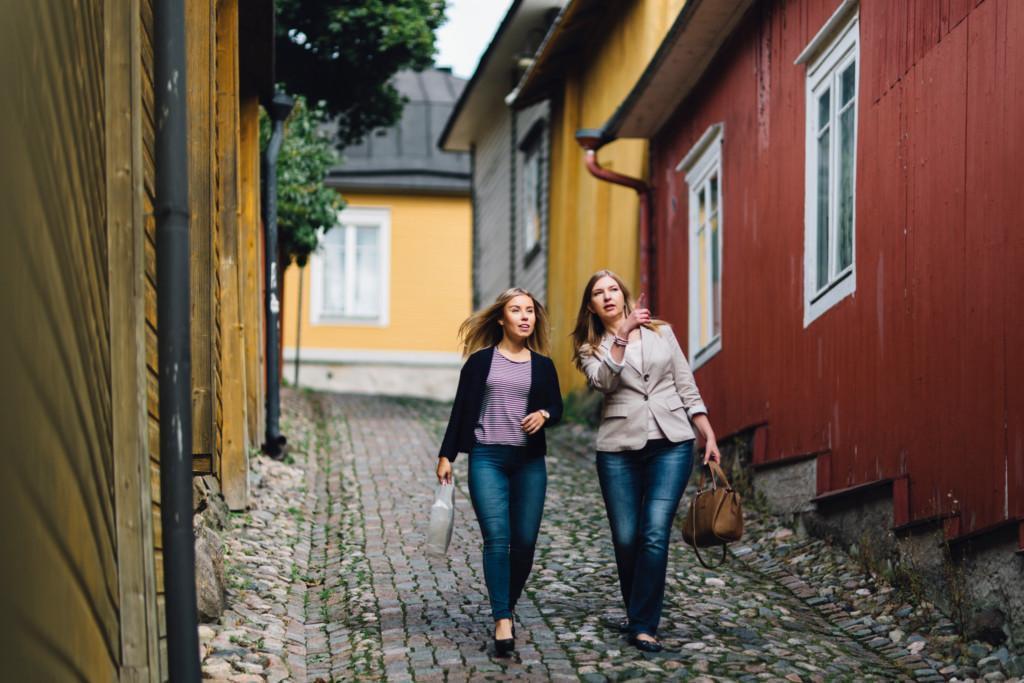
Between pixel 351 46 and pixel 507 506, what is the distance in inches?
538

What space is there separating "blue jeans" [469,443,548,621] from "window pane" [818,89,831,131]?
13.4ft

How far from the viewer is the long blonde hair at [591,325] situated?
7266mm

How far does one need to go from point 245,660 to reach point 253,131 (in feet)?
24.4

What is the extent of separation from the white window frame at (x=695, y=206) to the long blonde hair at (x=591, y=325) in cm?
529

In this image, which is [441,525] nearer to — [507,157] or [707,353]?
[707,353]

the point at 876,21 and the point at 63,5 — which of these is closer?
the point at 63,5

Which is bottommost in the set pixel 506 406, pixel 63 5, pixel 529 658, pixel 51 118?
pixel 529 658

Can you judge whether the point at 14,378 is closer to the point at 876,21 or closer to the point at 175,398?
the point at 175,398

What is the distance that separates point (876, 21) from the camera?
8.89m

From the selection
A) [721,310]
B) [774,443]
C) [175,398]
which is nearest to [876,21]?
[774,443]

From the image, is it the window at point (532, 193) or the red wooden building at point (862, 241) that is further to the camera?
the window at point (532, 193)

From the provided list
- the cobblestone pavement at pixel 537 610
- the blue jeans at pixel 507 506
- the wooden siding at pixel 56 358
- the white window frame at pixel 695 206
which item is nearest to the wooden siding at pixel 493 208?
the white window frame at pixel 695 206

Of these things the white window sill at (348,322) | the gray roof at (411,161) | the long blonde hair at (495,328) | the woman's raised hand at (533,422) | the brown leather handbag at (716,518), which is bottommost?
the brown leather handbag at (716,518)

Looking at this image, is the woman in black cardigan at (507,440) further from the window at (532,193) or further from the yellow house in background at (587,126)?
the window at (532,193)
